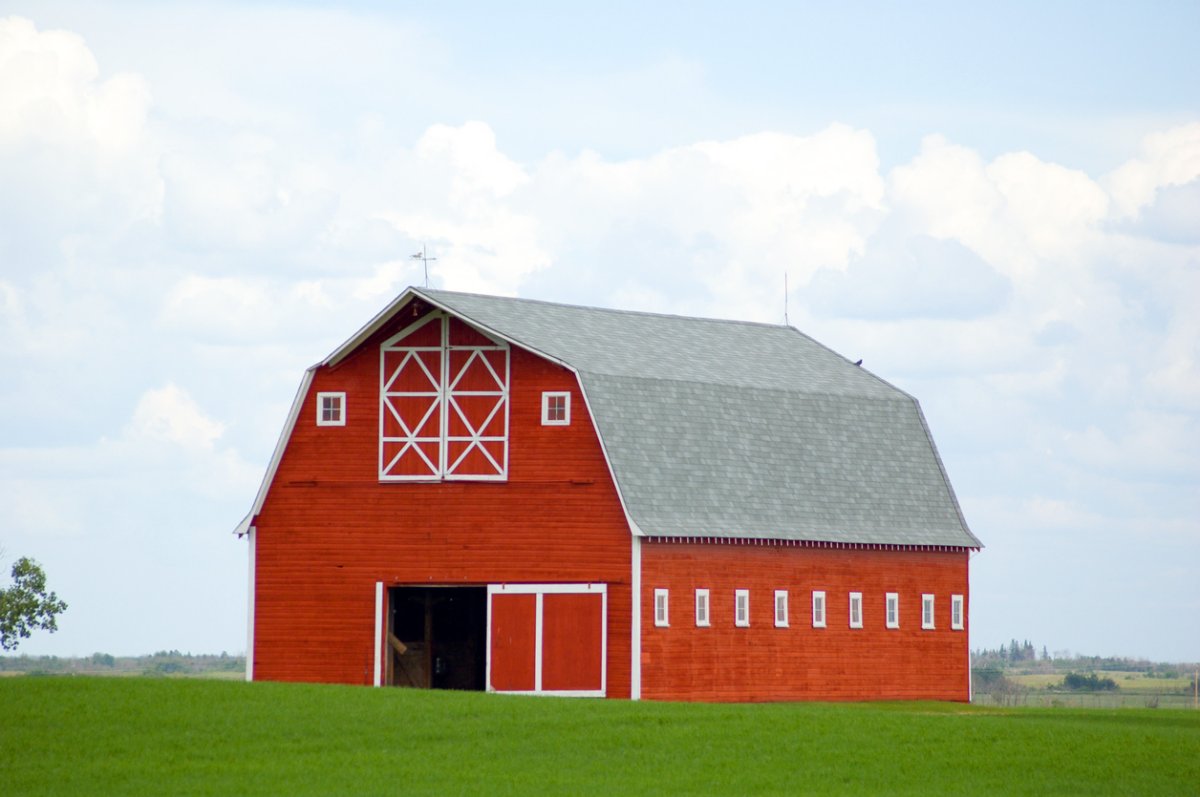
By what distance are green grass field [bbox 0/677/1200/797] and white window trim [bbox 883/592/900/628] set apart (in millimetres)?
8507

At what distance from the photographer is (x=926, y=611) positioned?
159ft

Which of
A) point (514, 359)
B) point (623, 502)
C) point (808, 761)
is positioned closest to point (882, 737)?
point (808, 761)

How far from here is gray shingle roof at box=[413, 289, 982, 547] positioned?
142 feet

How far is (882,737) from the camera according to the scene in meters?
34.4

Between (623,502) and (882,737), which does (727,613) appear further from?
(882,737)

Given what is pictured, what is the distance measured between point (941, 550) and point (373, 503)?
513 inches

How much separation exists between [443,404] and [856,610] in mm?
10106

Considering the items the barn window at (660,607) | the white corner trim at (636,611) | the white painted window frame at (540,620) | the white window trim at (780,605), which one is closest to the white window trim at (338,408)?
the white painted window frame at (540,620)

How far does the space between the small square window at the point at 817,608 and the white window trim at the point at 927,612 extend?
10.9ft

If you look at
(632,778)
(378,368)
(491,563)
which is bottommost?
(632,778)

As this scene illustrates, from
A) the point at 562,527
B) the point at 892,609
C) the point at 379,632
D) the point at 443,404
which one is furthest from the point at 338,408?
the point at 892,609

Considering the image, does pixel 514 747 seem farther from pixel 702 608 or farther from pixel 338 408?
pixel 338 408

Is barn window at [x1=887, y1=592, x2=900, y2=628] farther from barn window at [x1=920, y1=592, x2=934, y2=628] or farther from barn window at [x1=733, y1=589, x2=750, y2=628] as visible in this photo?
barn window at [x1=733, y1=589, x2=750, y2=628]

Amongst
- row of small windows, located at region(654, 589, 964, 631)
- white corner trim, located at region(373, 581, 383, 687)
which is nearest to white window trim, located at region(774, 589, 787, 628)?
row of small windows, located at region(654, 589, 964, 631)
